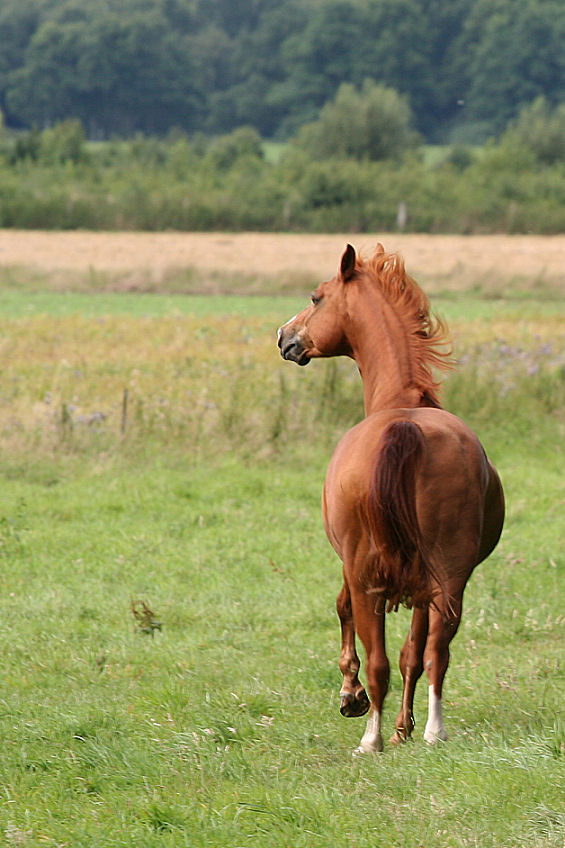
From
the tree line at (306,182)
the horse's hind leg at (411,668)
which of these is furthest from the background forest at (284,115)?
the horse's hind leg at (411,668)

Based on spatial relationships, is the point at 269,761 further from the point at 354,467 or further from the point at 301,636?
the point at 301,636

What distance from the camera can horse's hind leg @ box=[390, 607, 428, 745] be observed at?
4742 millimetres

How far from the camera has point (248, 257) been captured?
3653 cm

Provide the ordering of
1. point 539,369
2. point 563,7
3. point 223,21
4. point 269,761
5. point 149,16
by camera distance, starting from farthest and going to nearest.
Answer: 1. point 223,21
2. point 149,16
3. point 563,7
4. point 539,369
5. point 269,761

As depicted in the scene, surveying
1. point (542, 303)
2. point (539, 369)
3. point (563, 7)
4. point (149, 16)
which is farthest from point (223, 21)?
point (539, 369)

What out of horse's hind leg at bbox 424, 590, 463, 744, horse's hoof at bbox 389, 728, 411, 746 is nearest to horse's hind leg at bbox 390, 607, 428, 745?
horse's hoof at bbox 389, 728, 411, 746

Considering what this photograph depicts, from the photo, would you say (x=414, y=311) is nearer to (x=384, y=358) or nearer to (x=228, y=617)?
(x=384, y=358)

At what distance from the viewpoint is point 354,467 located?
4664 mm

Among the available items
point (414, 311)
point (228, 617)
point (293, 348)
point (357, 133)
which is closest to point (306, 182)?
point (357, 133)

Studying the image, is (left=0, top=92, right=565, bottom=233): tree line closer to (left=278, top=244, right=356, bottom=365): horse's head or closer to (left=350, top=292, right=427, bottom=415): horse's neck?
(left=278, top=244, right=356, bottom=365): horse's head

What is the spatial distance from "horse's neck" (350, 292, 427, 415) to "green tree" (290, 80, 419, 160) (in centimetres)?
6145

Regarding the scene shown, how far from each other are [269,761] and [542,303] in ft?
87.6

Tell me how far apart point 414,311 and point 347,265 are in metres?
0.40

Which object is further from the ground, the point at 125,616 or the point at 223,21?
the point at 223,21
